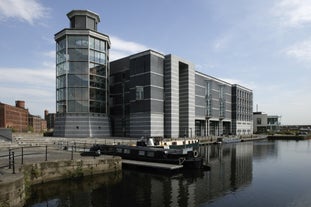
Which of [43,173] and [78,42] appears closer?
[43,173]

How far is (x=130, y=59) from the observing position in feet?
290

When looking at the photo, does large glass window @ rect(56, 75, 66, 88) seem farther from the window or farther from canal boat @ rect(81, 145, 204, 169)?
canal boat @ rect(81, 145, 204, 169)

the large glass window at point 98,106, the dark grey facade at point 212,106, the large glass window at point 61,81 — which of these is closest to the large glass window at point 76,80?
the large glass window at point 61,81

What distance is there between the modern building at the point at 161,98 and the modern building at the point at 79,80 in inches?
392

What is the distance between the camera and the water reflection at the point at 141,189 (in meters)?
21.1

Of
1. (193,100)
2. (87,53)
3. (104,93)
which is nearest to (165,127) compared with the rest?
(193,100)

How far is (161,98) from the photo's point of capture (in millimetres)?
84938

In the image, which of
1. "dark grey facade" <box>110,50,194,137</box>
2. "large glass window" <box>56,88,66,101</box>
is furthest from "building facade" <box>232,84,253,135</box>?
"large glass window" <box>56,88,66,101</box>

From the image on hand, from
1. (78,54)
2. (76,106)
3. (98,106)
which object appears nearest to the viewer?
(76,106)

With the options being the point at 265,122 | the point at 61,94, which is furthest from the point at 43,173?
the point at 265,122

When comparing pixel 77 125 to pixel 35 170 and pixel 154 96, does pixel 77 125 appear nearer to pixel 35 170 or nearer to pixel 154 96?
pixel 154 96

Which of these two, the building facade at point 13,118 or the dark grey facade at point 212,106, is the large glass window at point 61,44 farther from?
the building facade at point 13,118

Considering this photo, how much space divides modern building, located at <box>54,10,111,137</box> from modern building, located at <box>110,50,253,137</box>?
9.95 meters

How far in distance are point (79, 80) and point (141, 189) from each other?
6523 cm
